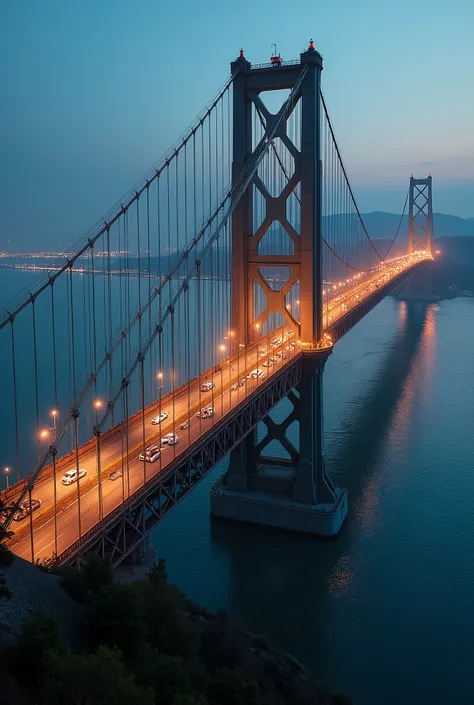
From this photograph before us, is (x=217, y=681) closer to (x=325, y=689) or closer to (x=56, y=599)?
(x=56, y=599)

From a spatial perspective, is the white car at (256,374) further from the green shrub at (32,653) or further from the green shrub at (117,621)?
the green shrub at (32,653)

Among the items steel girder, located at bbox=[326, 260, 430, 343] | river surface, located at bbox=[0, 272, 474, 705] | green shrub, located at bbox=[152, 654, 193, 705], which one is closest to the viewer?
green shrub, located at bbox=[152, 654, 193, 705]

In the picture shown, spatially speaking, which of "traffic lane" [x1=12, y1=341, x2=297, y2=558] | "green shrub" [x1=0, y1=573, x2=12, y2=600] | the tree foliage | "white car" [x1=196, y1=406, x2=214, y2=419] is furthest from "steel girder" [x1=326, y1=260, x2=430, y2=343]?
"green shrub" [x1=0, y1=573, x2=12, y2=600]

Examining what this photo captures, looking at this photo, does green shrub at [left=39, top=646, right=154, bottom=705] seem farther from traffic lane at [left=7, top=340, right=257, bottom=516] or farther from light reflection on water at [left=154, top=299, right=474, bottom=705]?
light reflection on water at [left=154, top=299, right=474, bottom=705]

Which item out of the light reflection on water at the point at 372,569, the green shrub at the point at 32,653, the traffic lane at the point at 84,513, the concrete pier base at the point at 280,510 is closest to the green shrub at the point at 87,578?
the traffic lane at the point at 84,513

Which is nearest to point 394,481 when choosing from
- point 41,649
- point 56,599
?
point 56,599

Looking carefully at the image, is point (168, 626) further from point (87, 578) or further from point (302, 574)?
point (302, 574)
